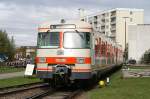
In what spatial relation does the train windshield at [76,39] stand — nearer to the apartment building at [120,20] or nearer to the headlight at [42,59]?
the headlight at [42,59]

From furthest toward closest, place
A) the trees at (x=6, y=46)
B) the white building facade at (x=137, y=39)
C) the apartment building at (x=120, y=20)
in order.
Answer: the apartment building at (x=120, y=20)
the white building facade at (x=137, y=39)
the trees at (x=6, y=46)

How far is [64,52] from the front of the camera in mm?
19531

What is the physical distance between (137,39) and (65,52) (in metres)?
85.4

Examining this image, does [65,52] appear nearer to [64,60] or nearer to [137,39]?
[64,60]

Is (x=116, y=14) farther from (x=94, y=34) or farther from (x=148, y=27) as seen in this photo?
(x=94, y=34)

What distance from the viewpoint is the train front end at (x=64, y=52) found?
19.4 meters

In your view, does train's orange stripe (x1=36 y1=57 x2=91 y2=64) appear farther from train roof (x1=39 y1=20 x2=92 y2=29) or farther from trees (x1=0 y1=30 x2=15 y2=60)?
trees (x1=0 y1=30 x2=15 y2=60)

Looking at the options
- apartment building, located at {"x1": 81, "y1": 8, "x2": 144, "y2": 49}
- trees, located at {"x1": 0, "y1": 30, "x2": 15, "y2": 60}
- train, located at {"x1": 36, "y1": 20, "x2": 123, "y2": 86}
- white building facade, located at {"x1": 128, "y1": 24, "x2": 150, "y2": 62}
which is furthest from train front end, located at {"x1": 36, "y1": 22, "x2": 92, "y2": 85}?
Result: apartment building, located at {"x1": 81, "y1": 8, "x2": 144, "y2": 49}

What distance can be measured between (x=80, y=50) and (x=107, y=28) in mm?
141266

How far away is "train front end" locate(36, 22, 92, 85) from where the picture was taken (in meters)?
19.4

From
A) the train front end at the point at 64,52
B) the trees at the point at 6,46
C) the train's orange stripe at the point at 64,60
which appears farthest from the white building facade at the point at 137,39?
the train's orange stripe at the point at 64,60

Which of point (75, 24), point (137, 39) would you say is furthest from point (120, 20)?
point (75, 24)

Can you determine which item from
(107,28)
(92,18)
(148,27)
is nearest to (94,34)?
(148,27)

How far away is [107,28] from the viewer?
160 m
